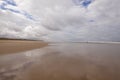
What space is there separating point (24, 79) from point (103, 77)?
1.96 m

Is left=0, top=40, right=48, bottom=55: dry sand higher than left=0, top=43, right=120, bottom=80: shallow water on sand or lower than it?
higher

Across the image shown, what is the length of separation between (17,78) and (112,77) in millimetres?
2380

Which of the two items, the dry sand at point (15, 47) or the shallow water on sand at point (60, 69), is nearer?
the shallow water on sand at point (60, 69)

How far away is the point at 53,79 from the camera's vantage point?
2.88 meters

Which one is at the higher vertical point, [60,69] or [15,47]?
[15,47]

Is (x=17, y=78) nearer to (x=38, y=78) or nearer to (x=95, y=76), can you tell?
(x=38, y=78)

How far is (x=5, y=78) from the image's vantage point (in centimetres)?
288

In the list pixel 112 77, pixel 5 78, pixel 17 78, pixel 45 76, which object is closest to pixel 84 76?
pixel 112 77

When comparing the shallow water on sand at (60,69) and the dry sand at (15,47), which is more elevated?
the dry sand at (15,47)

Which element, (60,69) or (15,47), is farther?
(15,47)

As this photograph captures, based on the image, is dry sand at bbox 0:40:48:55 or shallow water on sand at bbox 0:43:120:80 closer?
shallow water on sand at bbox 0:43:120:80

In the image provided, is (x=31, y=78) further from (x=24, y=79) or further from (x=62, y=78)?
(x=62, y=78)

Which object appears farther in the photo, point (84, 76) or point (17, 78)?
point (84, 76)

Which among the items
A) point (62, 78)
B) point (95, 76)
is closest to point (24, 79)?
point (62, 78)
